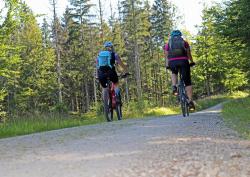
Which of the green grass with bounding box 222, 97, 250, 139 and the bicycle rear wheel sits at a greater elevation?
the bicycle rear wheel

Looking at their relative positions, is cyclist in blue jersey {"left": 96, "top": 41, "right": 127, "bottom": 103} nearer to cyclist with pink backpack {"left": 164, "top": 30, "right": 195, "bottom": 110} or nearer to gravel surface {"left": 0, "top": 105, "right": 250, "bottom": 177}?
cyclist with pink backpack {"left": 164, "top": 30, "right": 195, "bottom": 110}

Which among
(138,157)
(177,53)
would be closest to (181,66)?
(177,53)

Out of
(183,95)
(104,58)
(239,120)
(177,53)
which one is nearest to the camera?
(239,120)

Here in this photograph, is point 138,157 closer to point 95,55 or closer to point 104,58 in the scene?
point 104,58

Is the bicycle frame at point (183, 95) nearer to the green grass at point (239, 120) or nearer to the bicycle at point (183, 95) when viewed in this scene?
the bicycle at point (183, 95)

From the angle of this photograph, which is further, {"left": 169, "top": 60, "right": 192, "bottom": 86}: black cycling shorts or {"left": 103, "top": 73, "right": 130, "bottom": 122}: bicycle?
{"left": 103, "top": 73, "right": 130, "bottom": 122}: bicycle

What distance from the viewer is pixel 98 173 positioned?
279 cm

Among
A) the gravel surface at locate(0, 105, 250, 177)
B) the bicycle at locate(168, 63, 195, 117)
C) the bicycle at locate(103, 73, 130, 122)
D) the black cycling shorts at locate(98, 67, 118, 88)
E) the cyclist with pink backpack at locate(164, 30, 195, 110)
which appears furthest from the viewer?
the bicycle at locate(103, 73, 130, 122)

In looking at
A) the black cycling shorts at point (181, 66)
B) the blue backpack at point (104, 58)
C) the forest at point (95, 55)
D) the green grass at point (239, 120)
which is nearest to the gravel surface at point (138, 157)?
the green grass at point (239, 120)

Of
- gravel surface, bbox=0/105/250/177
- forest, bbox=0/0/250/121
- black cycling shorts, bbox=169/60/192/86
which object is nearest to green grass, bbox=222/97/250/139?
gravel surface, bbox=0/105/250/177

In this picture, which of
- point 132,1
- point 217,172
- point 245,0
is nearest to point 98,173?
point 217,172

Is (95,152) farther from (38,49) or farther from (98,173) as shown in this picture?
(38,49)

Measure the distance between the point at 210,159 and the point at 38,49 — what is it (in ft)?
158

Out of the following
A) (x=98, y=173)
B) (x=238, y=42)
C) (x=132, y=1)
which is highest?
(x=132, y=1)
